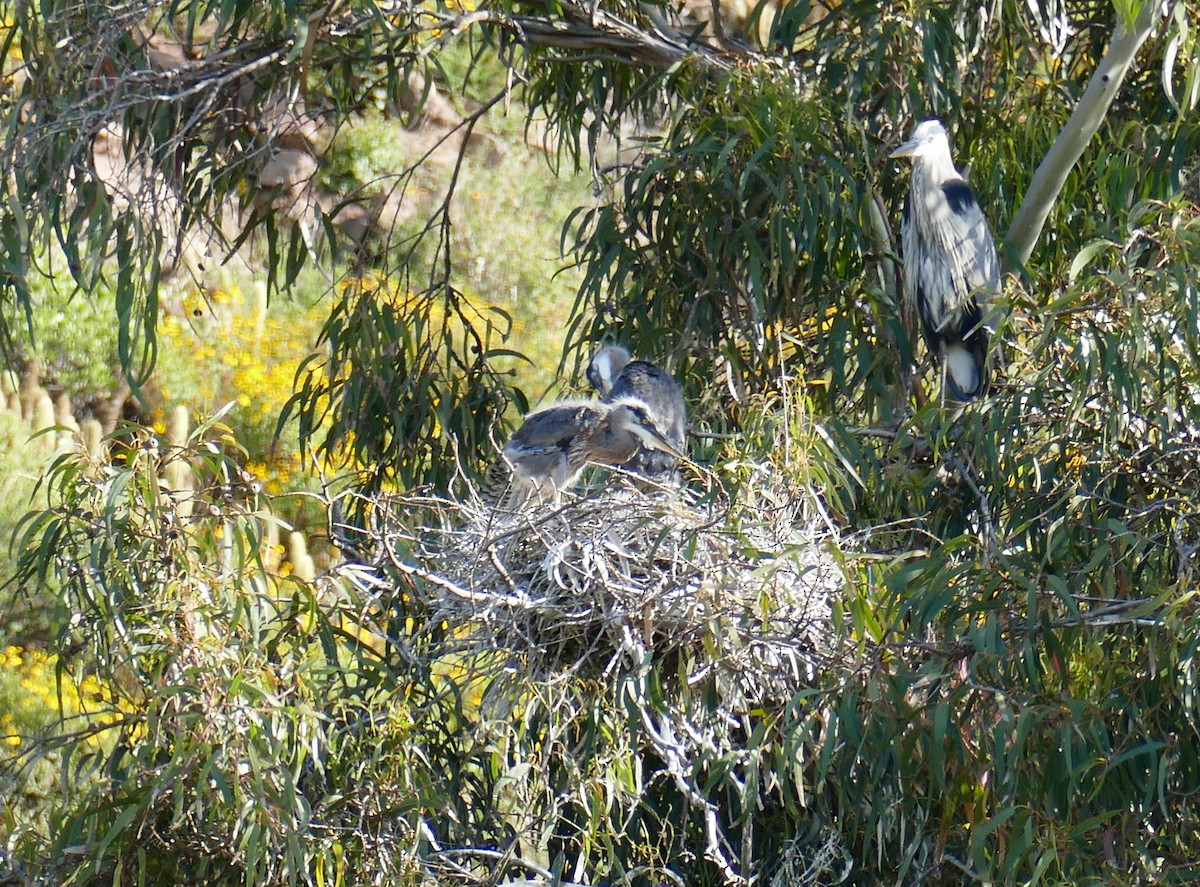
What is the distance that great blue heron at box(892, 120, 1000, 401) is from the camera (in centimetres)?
458

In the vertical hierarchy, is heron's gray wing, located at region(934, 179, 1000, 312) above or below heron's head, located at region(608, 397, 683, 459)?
above

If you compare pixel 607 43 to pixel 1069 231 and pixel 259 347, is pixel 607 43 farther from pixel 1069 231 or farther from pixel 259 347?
pixel 259 347

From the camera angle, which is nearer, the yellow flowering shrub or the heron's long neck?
the heron's long neck

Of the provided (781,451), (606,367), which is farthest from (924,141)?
(781,451)

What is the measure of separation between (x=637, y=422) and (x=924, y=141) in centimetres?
120

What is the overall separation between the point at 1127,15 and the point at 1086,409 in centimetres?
85

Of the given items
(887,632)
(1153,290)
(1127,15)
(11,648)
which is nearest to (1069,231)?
(1127,15)

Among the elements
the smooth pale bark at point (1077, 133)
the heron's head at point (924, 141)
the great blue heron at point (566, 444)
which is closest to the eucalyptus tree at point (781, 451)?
the smooth pale bark at point (1077, 133)

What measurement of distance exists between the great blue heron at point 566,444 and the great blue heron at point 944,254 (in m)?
0.95

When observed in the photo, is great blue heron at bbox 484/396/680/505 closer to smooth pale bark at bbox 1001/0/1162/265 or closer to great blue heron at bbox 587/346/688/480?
great blue heron at bbox 587/346/688/480

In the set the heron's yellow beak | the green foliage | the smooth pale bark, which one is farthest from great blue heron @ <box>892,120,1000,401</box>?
the green foliage

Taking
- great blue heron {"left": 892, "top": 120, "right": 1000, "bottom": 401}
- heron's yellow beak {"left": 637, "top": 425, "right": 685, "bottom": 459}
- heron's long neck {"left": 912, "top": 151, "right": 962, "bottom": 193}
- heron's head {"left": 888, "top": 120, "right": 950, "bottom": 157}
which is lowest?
heron's yellow beak {"left": 637, "top": 425, "right": 685, "bottom": 459}

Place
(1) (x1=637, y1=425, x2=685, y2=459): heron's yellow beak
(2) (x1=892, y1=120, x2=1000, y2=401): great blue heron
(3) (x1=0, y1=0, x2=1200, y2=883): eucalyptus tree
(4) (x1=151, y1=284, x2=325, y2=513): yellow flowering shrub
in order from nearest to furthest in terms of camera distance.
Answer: (3) (x1=0, y1=0, x2=1200, y2=883): eucalyptus tree
(1) (x1=637, y1=425, x2=685, y2=459): heron's yellow beak
(2) (x1=892, y1=120, x2=1000, y2=401): great blue heron
(4) (x1=151, y1=284, x2=325, y2=513): yellow flowering shrub

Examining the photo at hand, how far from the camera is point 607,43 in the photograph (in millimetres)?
4832
